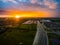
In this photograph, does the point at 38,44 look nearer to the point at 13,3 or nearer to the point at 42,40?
the point at 42,40

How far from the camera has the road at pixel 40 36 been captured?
2.01 metres

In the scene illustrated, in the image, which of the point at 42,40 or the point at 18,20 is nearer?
the point at 42,40

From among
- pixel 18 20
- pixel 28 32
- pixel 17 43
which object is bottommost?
pixel 17 43

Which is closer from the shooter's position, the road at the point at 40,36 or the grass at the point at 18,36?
the road at the point at 40,36

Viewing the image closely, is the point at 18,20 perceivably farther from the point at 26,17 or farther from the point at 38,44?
the point at 38,44

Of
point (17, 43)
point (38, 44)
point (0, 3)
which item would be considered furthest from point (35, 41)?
point (0, 3)

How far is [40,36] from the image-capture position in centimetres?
209

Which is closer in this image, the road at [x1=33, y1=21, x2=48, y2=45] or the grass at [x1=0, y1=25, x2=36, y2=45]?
the road at [x1=33, y1=21, x2=48, y2=45]

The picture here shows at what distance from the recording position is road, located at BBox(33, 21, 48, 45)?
201 centimetres

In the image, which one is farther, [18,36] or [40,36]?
[18,36]

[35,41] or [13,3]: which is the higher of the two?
[13,3]

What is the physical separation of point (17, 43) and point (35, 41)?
0.32 metres

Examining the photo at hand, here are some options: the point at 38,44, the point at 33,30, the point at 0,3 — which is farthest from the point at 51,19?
the point at 0,3

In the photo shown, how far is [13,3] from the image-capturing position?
2.27 m
